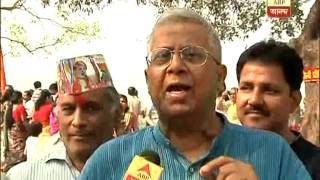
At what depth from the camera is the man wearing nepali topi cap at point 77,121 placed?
10.3ft

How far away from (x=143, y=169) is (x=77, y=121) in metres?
1.13

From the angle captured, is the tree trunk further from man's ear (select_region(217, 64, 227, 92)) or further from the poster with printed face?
man's ear (select_region(217, 64, 227, 92))

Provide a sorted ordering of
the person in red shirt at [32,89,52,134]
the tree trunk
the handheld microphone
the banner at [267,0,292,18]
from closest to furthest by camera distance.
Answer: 1. the handheld microphone
2. the banner at [267,0,292,18]
3. the person in red shirt at [32,89,52,134]
4. the tree trunk

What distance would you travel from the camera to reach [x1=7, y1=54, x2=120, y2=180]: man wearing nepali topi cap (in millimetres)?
3137

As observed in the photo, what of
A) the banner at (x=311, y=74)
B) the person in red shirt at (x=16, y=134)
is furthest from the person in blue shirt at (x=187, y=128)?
the person in red shirt at (x=16, y=134)

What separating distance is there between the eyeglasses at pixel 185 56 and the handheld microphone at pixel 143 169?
0.92 feet

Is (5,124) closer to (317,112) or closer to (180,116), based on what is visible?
(317,112)

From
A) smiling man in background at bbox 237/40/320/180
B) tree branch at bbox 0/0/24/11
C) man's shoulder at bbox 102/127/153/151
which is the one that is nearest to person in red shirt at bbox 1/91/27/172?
tree branch at bbox 0/0/24/11

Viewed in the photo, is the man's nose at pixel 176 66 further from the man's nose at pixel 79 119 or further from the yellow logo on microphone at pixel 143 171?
Result: the man's nose at pixel 79 119

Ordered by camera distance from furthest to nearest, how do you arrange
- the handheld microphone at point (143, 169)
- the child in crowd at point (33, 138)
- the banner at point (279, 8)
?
the banner at point (279, 8), the child in crowd at point (33, 138), the handheld microphone at point (143, 169)

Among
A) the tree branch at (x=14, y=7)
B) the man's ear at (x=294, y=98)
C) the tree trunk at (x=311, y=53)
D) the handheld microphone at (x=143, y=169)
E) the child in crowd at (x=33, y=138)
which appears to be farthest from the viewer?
the tree branch at (x=14, y=7)

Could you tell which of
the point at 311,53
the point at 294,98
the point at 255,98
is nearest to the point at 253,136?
the point at 255,98

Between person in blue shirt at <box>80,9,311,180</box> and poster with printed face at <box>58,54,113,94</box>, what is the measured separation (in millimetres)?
976

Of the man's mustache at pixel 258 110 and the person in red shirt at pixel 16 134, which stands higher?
the man's mustache at pixel 258 110
